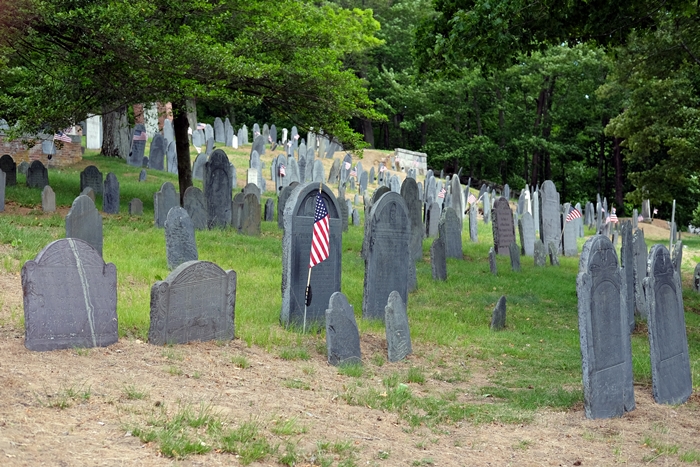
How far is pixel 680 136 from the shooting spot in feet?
69.8

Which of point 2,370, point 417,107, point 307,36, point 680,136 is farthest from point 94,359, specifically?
point 417,107

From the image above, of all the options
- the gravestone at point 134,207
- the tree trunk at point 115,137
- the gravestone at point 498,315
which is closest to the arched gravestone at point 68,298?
the gravestone at point 498,315

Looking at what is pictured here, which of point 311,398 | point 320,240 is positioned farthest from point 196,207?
point 311,398

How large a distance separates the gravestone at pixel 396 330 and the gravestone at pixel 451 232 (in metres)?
7.83

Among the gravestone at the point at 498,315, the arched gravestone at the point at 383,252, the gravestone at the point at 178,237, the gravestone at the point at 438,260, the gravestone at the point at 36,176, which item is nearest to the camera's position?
the arched gravestone at the point at 383,252

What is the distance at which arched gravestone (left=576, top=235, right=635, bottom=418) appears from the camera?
6.81 m

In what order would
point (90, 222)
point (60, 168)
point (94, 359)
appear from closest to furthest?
1. point (94, 359)
2. point (90, 222)
3. point (60, 168)

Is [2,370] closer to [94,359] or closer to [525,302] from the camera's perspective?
[94,359]

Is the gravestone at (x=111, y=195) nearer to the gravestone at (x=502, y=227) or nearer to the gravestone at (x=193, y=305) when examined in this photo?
the gravestone at (x=502, y=227)

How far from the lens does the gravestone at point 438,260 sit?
45.8ft

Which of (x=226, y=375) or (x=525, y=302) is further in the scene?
(x=525, y=302)

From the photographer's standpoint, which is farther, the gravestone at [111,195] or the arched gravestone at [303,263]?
the gravestone at [111,195]

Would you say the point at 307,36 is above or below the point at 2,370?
above

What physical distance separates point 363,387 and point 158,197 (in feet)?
30.9
